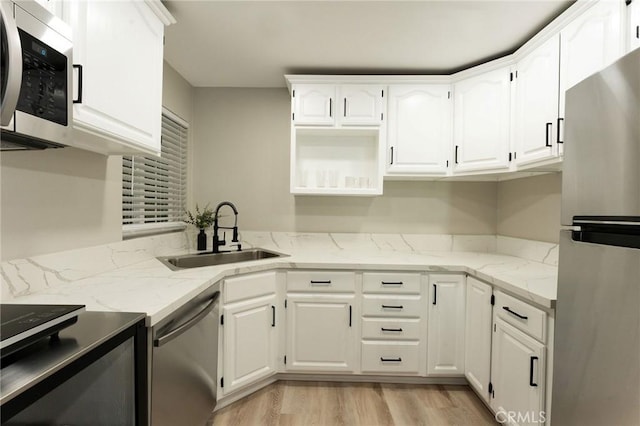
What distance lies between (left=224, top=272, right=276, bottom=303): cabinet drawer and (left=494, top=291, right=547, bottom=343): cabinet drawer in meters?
1.42

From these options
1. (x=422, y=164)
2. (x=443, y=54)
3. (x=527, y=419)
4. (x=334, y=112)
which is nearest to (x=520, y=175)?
(x=422, y=164)

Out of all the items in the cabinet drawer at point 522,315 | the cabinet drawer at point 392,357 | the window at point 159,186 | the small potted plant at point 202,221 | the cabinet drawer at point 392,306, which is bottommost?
the cabinet drawer at point 392,357

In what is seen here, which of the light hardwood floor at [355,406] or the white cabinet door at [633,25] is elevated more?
the white cabinet door at [633,25]

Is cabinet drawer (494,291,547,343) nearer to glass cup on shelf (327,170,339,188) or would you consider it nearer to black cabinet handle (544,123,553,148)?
black cabinet handle (544,123,553,148)

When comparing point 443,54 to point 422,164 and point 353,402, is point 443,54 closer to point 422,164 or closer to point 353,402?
point 422,164

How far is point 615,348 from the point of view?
90 centimetres

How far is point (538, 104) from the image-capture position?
196 centimetres

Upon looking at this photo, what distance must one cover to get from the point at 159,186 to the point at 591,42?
2.84m

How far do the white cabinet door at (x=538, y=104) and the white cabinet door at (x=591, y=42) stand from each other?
0.21 feet

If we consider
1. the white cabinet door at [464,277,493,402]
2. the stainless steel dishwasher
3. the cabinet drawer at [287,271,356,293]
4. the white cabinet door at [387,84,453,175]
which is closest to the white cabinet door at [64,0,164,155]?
the stainless steel dishwasher

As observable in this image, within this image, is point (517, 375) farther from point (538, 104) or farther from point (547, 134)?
point (538, 104)

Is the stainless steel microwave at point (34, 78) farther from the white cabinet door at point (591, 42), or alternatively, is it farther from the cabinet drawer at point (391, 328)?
the white cabinet door at point (591, 42)

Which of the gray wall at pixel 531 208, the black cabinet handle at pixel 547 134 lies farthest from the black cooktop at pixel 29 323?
the gray wall at pixel 531 208

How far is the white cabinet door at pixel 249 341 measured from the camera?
6.51ft
